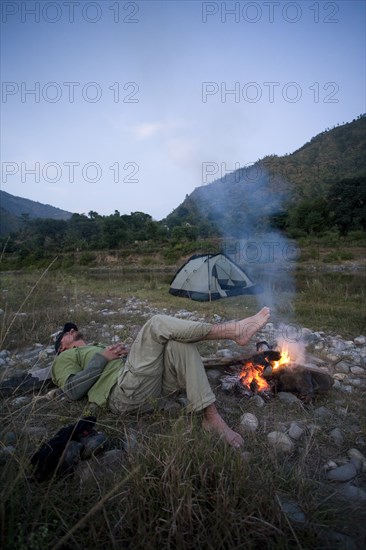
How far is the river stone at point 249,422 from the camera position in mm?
2248

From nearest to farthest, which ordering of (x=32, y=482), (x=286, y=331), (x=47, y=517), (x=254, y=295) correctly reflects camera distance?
(x=47, y=517) → (x=32, y=482) → (x=286, y=331) → (x=254, y=295)

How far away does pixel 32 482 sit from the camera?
1.42m

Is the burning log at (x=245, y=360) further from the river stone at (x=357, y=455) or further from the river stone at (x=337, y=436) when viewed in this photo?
the river stone at (x=357, y=455)

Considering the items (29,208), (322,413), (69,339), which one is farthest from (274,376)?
(29,208)

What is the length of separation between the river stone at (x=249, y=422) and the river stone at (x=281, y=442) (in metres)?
0.19

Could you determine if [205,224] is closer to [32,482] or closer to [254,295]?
[254,295]

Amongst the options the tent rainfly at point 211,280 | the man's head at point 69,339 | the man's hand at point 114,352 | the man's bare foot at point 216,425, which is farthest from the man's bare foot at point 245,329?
the tent rainfly at point 211,280

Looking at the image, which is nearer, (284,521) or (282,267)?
(284,521)

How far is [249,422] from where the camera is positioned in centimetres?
232

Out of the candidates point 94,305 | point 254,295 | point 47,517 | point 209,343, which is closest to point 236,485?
point 47,517

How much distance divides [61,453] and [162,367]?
95 centimetres

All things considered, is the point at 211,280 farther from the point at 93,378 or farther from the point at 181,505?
→ the point at 181,505

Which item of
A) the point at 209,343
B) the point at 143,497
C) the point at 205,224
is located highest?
the point at 205,224

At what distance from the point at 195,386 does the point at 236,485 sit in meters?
0.96
